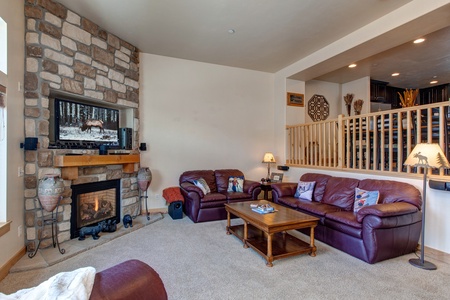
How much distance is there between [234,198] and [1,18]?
3964 millimetres

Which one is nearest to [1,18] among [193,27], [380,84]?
[193,27]

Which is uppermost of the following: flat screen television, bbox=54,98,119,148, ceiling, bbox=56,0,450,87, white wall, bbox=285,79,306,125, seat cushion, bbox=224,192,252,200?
ceiling, bbox=56,0,450,87

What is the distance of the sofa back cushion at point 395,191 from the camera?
2994 mm

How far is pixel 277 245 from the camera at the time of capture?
308 cm

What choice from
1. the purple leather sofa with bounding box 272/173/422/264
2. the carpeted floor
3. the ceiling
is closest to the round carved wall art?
the ceiling

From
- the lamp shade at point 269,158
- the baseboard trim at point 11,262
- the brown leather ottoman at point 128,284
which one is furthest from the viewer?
the lamp shade at point 269,158

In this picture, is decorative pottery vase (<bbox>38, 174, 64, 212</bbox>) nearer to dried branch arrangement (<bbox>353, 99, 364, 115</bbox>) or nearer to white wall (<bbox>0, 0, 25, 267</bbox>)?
white wall (<bbox>0, 0, 25, 267</bbox>)

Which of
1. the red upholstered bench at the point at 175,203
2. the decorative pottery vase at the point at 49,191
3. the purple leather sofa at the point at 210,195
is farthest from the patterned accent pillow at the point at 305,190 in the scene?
the decorative pottery vase at the point at 49,191

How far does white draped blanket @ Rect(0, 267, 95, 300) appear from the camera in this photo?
939 millimetres

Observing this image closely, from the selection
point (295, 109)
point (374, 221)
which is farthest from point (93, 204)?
point (295, 109)

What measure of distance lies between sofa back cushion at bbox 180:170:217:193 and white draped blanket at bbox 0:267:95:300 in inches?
150

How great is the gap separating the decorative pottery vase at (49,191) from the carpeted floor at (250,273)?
2.31 ft

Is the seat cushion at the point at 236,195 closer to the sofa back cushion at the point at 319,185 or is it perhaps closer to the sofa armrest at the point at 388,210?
the sofa back cushion at the point at 319,185

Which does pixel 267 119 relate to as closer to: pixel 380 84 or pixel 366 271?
pixel 380 84
